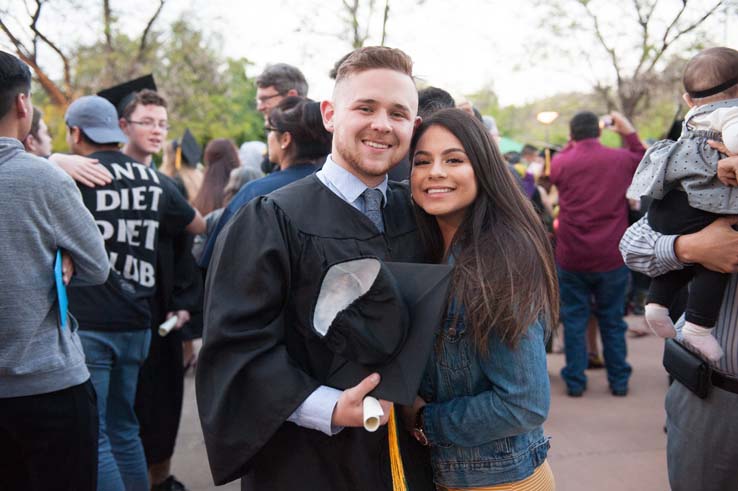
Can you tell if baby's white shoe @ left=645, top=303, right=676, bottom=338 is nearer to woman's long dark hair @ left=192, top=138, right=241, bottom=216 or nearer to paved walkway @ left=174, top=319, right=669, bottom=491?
paved walkway @ left=174, top=319, right=669, bottom=491

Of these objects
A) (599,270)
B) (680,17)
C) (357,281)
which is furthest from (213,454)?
(680,17)

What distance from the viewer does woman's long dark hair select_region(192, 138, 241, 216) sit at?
5.03 m

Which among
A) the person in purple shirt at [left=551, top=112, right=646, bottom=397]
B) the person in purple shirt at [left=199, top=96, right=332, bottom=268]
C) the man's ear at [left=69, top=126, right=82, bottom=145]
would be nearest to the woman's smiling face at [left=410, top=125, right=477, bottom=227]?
the person in purple shirt at [left=199, top=96, right=332, bottom=268]

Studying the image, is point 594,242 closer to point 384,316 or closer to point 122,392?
point 122,392

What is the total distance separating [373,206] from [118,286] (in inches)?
71.0

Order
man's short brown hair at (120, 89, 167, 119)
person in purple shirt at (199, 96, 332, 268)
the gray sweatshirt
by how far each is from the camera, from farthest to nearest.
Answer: man's short brown hair at (120, 89, 167, 119)
person in purple shirt at (199, 96, 332, 268)
the gray sweatshirt

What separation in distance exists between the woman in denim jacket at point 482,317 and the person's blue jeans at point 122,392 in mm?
Answer: 1886

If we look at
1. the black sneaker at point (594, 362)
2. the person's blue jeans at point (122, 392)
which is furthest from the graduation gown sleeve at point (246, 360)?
the black sneaker at point (594, 362)

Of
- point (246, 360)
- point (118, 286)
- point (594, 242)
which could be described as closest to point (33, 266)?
point (118, 286)

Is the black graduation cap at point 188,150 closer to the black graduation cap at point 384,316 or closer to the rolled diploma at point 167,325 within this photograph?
the rolled diploma at point 167,325

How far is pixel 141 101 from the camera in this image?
378 cm

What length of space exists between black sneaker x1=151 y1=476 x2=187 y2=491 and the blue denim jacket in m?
2.52

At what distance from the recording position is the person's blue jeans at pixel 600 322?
5.22 metres

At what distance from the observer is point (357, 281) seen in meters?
1.42
